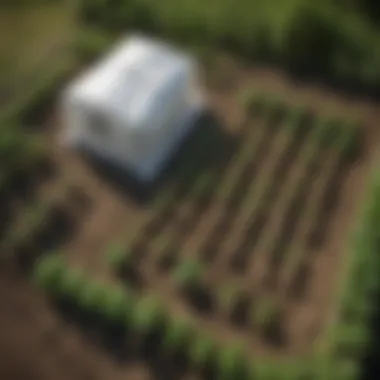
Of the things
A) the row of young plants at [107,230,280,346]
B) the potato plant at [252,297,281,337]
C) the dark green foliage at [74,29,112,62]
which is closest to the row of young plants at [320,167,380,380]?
the potato plant at [252,297,281,337]

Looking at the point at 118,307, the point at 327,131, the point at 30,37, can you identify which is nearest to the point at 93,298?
the point at 118,307

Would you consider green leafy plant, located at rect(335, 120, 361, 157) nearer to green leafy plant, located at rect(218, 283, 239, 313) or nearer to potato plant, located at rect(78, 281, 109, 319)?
green leafy plant, located at rect(218, 283, 239, 313)

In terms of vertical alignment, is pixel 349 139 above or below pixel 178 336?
above

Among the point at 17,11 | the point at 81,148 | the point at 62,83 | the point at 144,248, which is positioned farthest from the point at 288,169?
the point at 17,11

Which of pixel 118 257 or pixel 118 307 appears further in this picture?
pixel 118 257

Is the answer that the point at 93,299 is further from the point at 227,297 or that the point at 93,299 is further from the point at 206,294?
the point at 227,297

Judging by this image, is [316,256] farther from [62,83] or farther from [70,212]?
[62,83]

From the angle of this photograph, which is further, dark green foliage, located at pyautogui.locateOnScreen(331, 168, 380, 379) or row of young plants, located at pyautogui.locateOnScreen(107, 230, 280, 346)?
row of young plants, located at pyautogui.locateOnScreen(107, 230, 280, 346)
